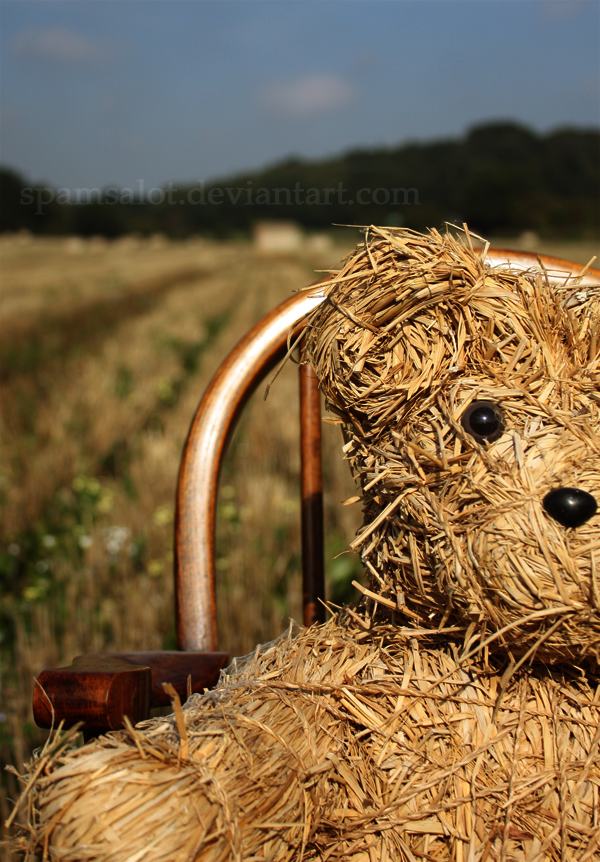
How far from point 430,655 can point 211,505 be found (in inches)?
15.3

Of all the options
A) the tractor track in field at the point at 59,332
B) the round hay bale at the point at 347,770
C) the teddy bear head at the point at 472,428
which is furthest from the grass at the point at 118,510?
the teddy bear head at the point at 472,428

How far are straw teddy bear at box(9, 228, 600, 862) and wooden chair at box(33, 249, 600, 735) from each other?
0.11 metres

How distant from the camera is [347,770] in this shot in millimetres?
644

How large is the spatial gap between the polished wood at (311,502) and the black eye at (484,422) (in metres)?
0.39

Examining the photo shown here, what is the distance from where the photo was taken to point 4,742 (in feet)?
5.67

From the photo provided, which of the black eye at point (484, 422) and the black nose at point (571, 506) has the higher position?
the black eye at point (484, 422)

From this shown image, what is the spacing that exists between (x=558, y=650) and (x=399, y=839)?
0.24 metres

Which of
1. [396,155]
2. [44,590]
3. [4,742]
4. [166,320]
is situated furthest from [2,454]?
[396,155]

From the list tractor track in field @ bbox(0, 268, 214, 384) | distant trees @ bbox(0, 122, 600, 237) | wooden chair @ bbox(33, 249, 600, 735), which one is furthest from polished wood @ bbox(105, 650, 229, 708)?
distant trees @ bbox(0, 122, 600, 237)

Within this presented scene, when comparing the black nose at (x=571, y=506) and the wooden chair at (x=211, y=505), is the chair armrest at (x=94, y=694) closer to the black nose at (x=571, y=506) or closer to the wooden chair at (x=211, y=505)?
the wooden chair at (x=211, y=505)

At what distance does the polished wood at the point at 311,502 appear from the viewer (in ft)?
3.29

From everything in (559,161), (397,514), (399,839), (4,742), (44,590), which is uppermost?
(559,161)

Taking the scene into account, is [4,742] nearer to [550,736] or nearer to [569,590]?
[550,736]

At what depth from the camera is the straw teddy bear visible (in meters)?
0.57
